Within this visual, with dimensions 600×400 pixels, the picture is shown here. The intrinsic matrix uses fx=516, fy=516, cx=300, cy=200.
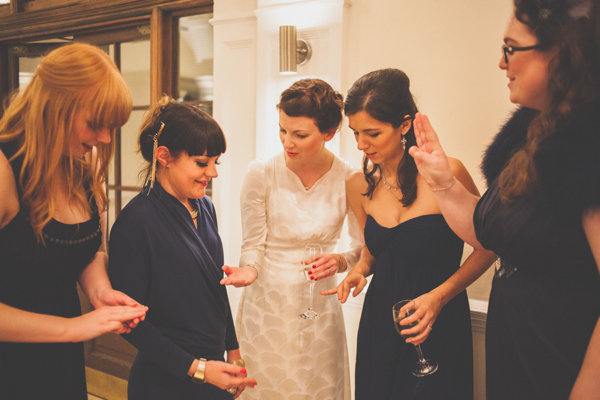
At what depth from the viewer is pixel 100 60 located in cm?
146

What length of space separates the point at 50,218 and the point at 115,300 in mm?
298

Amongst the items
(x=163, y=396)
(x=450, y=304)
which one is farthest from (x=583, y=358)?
(x=163, y=396)

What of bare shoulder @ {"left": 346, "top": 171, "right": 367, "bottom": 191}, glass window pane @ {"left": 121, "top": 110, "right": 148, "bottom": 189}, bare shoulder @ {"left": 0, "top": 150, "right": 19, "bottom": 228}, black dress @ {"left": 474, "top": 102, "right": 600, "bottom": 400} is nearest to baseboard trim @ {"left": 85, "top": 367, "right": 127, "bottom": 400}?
glass window pane @ {"left": 121, "top": 110, "right": 148, "bottom": 189}

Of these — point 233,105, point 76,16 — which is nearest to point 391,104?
point 233,105

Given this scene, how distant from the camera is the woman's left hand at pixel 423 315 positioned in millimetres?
1680

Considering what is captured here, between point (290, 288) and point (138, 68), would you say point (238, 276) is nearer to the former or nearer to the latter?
point (290, 288)

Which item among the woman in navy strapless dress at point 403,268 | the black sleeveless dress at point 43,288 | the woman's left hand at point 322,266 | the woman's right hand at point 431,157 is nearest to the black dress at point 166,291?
the black sleeveless dress at point 43,288

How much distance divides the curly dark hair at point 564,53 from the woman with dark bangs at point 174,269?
1.00 m

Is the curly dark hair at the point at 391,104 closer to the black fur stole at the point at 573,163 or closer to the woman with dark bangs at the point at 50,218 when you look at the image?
the black fur stole at the point at 573,163

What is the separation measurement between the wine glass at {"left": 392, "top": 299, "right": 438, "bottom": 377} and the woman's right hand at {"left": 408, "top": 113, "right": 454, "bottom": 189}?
42cm

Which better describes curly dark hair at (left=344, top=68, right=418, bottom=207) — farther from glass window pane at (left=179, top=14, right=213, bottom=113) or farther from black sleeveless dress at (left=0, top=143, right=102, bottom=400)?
glass window pane at (left=179, top=14, right=213, bottom=113)

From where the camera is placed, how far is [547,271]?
4.46 feet

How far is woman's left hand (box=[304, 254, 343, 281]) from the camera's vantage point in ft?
6.49

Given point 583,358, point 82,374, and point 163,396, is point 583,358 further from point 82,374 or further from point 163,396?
point 82,374
